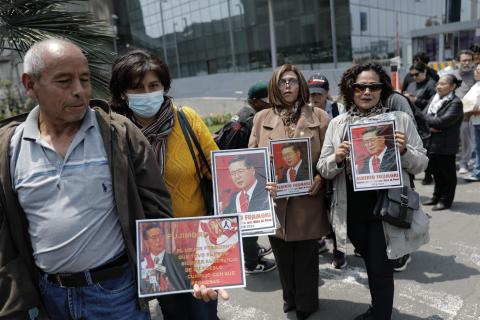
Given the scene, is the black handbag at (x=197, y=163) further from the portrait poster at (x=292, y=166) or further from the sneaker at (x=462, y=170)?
the sneaker at (x=462, y=170)

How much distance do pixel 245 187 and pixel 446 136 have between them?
4.05 meters

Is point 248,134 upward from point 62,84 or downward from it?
downward

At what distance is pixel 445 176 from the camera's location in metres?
5.38

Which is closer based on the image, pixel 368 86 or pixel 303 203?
pixel 368 86

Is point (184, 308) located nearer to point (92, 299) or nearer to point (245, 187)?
point (92, 299)

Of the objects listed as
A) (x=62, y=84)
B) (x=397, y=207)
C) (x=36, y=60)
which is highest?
(x=36, y=60)

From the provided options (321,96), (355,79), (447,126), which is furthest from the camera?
(447,126)

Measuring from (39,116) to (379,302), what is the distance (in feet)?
7.90

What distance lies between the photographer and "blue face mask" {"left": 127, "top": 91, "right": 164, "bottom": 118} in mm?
2213

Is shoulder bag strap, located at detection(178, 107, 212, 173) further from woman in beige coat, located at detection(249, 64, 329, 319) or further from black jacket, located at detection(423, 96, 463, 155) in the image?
black jacket, located at detection(423, 96, 463, 155)

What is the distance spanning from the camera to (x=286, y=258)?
3115 millimetres

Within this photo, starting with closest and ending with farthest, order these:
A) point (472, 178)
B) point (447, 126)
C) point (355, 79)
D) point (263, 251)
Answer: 1. point (355, 79)
2. point (263, 251)
3. point (447, 126)
4. point (472, 178)

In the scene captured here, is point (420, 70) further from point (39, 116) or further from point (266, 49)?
point (266, 49)

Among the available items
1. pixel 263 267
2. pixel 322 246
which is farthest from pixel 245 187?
pixel 322 246
